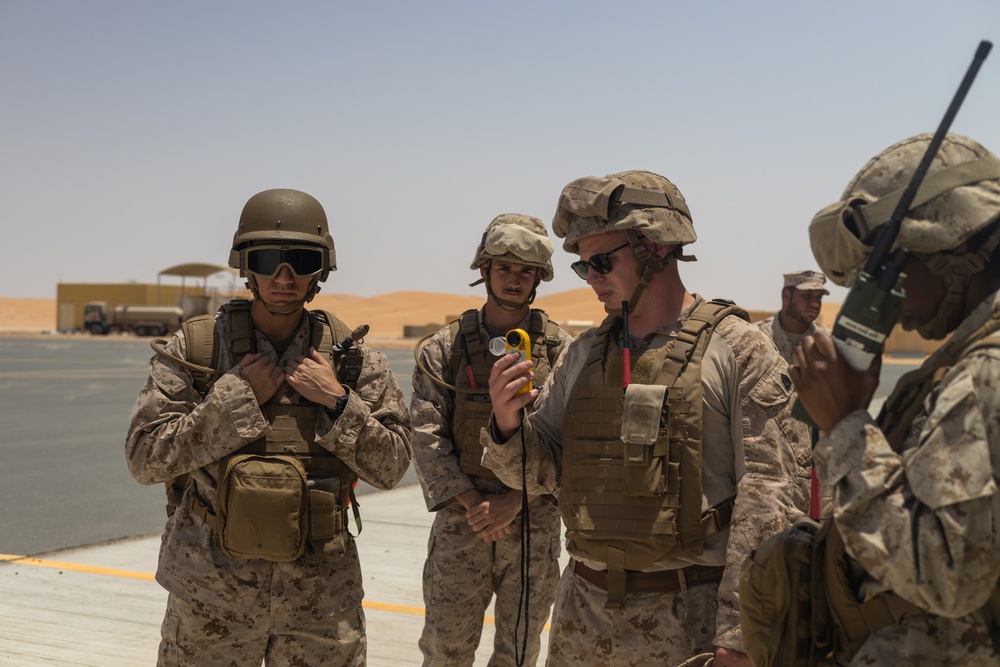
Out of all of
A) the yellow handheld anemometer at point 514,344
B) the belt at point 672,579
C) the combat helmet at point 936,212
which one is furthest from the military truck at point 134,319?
the combat helmet at point 936,212

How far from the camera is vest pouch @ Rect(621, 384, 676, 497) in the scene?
9.45 feet

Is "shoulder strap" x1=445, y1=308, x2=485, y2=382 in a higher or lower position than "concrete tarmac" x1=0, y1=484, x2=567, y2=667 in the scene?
higher

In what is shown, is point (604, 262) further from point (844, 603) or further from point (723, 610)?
point (844, 603)

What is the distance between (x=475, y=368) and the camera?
15.1 ft

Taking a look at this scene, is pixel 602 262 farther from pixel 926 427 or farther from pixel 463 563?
pixel 463 563

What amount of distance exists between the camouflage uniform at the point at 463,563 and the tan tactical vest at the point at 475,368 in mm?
68

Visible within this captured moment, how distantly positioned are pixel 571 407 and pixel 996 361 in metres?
1.50

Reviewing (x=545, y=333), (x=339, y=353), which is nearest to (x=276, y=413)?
(x=339, y=353)

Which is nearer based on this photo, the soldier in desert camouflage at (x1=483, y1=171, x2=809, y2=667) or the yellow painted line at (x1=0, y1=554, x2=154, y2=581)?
the soldier in desert camouflage at (x1=483, y1=171, x2=809, y2=667)

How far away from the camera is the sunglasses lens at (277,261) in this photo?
358 cm

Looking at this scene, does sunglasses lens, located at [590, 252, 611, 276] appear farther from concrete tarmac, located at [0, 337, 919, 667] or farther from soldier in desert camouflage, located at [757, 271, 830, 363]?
soldier in desert camouflage, located at [757, 271, 830, 363]

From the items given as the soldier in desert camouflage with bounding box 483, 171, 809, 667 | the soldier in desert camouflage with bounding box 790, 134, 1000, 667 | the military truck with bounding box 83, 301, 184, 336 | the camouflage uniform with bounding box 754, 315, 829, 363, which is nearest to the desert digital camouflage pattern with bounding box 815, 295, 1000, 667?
the soldier in desert camouflage with bounding box 790, 134, 1000, 667

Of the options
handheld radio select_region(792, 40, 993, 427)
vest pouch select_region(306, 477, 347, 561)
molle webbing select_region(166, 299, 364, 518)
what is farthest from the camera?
molle webbing select_region(166, 299, 364, 518)

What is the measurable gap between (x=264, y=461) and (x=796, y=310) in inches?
239
